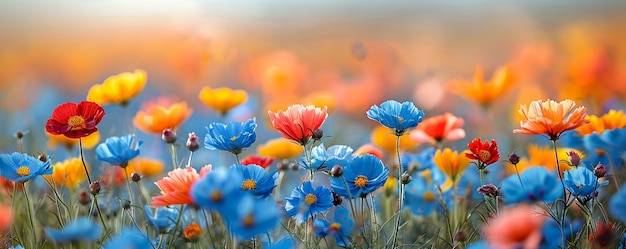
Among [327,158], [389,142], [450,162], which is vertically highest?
[327,158]

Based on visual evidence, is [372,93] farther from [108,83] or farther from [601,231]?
[601,231]

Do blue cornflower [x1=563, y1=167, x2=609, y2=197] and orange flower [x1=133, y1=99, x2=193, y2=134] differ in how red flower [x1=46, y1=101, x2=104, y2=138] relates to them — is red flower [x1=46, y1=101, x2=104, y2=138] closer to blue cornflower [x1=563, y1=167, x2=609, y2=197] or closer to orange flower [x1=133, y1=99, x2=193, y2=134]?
orange flower [x1=133, y1=99, x2=193, y2=134]

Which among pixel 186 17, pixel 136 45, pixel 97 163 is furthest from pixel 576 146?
pixel 136 45

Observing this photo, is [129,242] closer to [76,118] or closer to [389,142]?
[76,118]

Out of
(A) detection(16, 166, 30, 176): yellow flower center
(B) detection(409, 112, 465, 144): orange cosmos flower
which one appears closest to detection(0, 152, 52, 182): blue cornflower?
(A) detection(16, 166, 30, 176): yellow flower center

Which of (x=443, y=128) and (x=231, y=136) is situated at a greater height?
(x=231, y=136)

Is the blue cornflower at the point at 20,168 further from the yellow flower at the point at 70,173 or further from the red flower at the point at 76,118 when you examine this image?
the yellow flower at the point at 70,173

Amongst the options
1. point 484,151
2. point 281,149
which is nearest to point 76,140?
point 281,149
